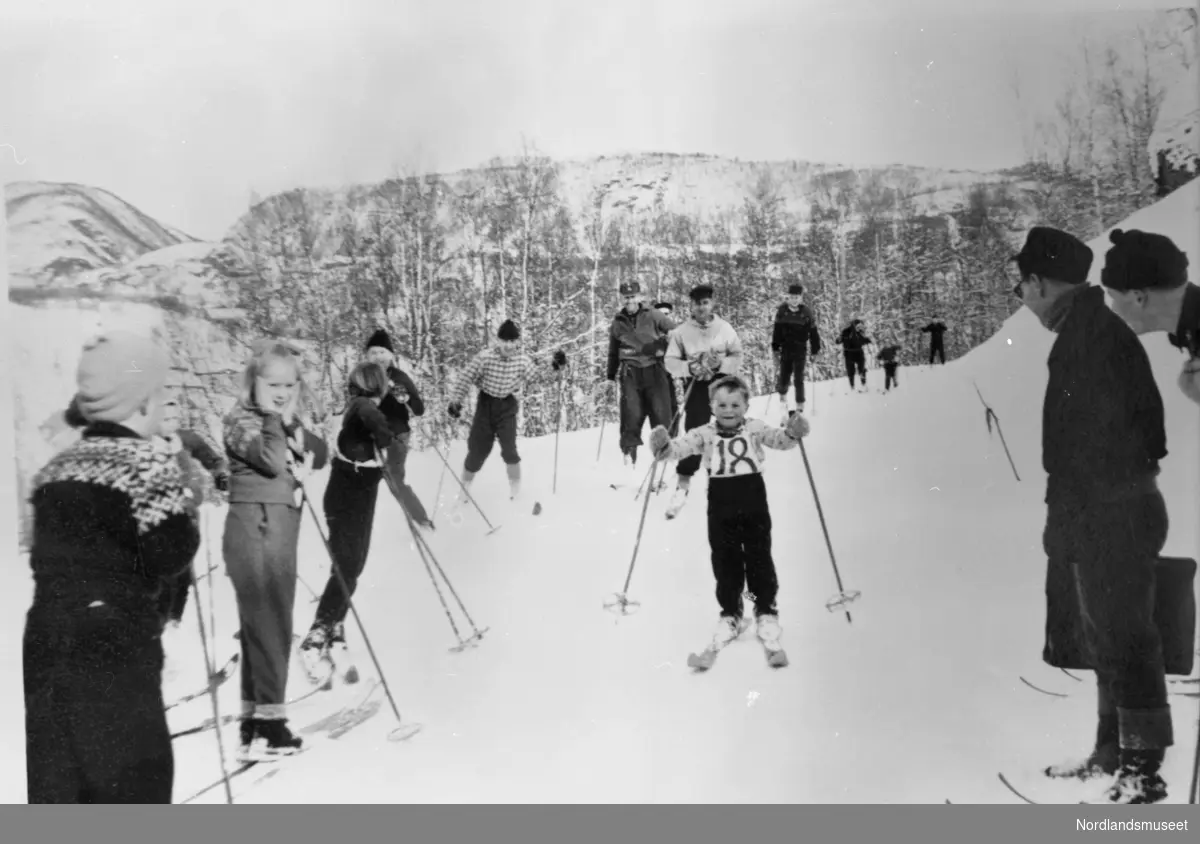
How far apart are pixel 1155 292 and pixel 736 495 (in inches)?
51.6

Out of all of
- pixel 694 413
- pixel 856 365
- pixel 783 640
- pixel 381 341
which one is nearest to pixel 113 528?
pixel 381 341

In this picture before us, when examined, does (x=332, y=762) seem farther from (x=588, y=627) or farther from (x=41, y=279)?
(x=41, y=279)

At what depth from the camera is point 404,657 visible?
8.89 feet

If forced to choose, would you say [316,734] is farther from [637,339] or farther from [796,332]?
[796,332]

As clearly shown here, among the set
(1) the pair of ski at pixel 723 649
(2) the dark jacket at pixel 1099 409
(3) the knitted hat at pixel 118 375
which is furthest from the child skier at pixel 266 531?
(2) the dark jacket at pixel 1099 409

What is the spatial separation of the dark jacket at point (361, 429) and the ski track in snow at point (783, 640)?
127mm

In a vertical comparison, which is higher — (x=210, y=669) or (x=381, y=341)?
(x=381, y=341)

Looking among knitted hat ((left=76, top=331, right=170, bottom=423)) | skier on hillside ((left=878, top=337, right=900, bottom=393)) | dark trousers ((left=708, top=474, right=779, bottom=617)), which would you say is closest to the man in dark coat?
skier on hillside ((left=878, top=337, right=900, bottom=393))

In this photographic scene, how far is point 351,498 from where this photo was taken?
107 inches

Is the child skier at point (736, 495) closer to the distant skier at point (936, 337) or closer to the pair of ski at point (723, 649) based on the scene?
the pair of ski at point (723, 649)

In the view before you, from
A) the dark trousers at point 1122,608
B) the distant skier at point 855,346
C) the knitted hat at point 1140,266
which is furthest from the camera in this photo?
the distant skier at point 855,346

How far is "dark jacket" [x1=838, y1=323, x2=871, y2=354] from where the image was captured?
107 inches

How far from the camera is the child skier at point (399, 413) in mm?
2736
